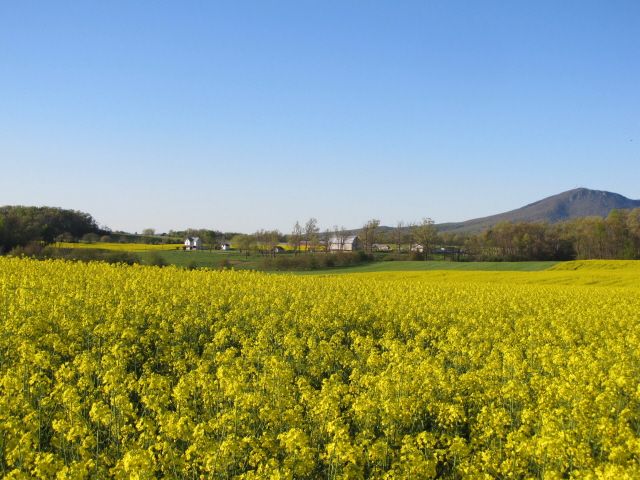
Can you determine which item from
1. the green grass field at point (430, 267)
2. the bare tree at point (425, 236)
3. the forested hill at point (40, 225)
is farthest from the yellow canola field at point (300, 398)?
the bare tree at point (425, 236)

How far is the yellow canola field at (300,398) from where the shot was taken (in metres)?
5.71

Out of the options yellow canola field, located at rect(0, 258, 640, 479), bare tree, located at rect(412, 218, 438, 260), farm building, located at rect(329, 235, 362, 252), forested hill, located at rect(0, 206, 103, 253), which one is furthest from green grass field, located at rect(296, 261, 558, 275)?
yellow canola field, located at rect(0, 258, 640, 479)

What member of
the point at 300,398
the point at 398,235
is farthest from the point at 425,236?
the point at 300,398

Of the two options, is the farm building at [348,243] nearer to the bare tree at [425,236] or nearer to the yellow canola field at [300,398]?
the bare tree at [425,236]

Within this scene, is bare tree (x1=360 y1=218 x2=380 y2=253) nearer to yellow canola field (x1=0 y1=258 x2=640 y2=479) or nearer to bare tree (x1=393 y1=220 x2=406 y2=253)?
bare tree (x1=393 y1=220 x2=406 y2=253)

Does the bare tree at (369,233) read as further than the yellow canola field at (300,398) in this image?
Yes

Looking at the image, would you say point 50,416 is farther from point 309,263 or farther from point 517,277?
point 309,263

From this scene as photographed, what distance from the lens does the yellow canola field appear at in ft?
18.7

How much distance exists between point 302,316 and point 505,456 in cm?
909

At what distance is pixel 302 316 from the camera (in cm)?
1536

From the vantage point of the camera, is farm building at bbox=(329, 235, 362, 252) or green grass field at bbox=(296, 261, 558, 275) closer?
green grass field at bbox=(296, 261, 558, 275)

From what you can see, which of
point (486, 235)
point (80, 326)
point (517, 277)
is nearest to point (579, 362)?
point (80, 326)

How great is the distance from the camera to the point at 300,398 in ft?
25.7

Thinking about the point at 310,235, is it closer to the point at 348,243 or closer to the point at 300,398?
the point at 348,243
